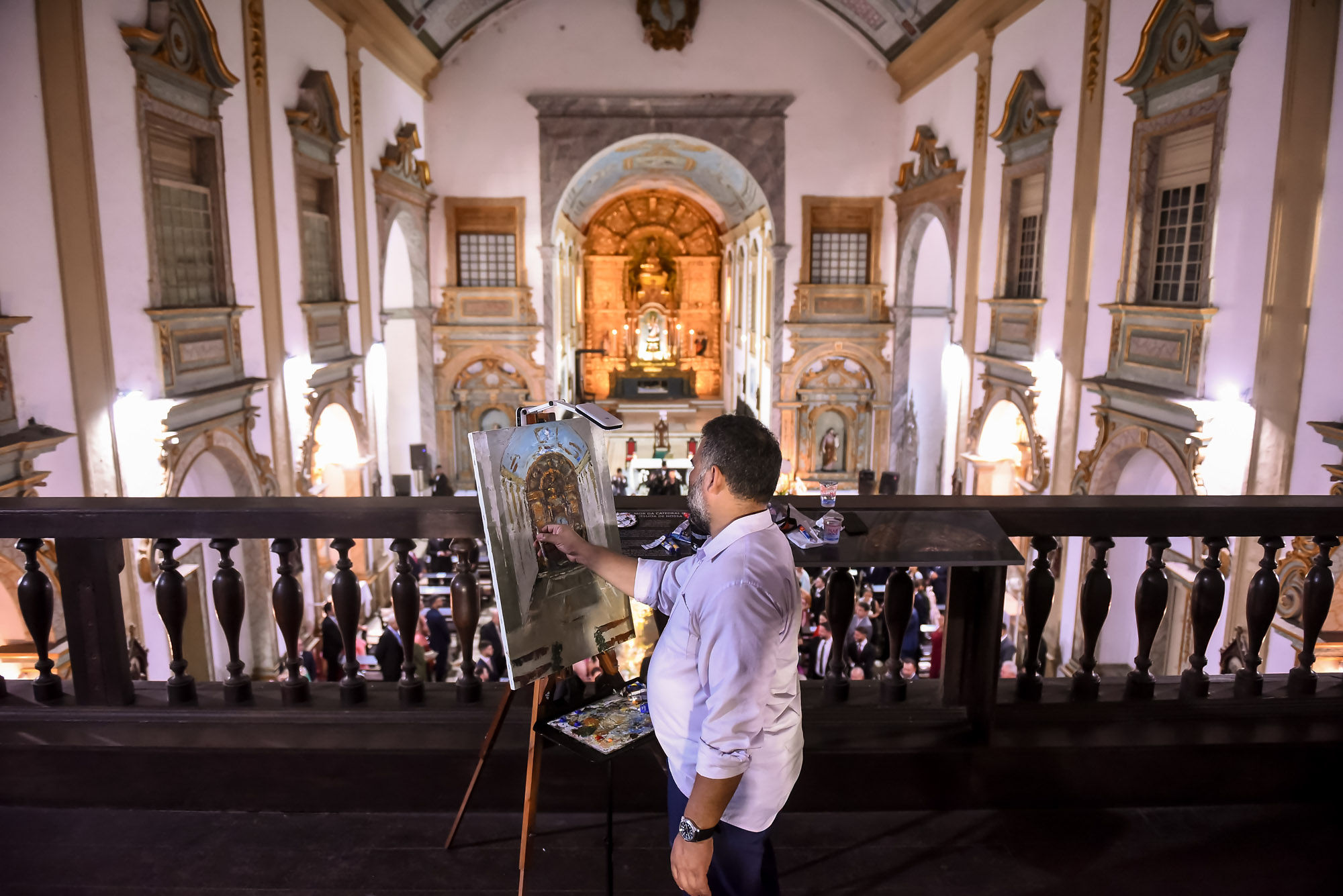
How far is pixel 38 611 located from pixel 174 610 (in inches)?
18.4

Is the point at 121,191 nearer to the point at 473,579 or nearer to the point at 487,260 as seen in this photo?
the point at 473,579

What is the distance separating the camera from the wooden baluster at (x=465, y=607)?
291cm

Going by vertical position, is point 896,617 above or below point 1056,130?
below

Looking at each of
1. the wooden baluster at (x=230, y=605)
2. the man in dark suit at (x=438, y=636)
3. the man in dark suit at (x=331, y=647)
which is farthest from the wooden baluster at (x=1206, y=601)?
the man in dark suit at (x=438, y=636)

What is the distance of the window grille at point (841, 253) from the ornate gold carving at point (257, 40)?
1073 centimetres

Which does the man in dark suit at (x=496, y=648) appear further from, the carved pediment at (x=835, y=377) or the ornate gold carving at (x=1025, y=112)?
the carved pediment at (x=835, y=377)

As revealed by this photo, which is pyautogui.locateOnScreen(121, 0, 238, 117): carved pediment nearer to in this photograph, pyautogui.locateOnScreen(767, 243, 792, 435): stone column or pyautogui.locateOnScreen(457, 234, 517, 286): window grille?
pyautogui.locateOnScreen(457, 234, 517, 286): window grille

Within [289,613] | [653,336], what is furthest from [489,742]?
[653,336]

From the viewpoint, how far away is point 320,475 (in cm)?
1184

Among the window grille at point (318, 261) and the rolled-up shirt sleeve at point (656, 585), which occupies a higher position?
the window grille at point (318, 261)

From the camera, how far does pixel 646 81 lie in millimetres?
16766

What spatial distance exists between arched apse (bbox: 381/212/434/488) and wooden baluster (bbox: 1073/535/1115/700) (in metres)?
15.0

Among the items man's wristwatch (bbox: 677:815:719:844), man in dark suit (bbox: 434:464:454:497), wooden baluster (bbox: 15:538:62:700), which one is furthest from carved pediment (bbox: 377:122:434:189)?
man's wristwatch (bbox: 677:815:719:844)

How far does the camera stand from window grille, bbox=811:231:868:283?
1738 cm
